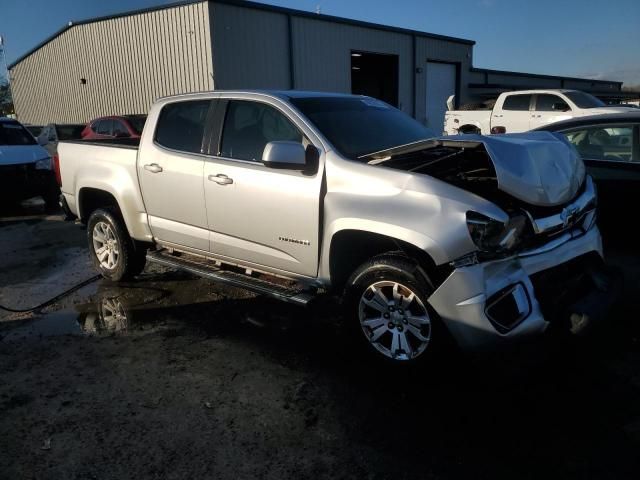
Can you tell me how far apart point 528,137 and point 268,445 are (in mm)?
2638

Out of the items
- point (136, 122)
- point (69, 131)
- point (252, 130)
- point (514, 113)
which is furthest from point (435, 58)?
point (252, 130)

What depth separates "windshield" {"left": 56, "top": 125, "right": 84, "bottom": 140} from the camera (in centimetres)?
1570

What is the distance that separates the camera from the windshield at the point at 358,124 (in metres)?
3.85

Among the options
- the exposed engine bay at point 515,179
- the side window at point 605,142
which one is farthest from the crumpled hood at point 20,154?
the side window at point 605,142

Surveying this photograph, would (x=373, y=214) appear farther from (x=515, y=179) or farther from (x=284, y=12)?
(x=284, y=12)

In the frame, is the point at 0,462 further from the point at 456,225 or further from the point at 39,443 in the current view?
the point at 456,225

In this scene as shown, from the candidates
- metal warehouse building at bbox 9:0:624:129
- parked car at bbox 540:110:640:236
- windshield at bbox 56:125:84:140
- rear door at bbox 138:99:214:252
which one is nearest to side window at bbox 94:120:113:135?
windshield at bbox 56:125:84:140

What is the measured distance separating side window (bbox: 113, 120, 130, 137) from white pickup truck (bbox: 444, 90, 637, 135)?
336 inches

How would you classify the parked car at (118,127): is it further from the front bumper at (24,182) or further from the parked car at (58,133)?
the front bumper at (24,182)

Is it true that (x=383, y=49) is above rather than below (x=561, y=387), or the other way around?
above

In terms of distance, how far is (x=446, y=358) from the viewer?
3.19 m

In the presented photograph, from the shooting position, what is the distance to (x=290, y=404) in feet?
10.3

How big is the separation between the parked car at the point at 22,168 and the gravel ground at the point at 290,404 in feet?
20.3

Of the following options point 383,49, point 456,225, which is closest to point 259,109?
point 456,225
